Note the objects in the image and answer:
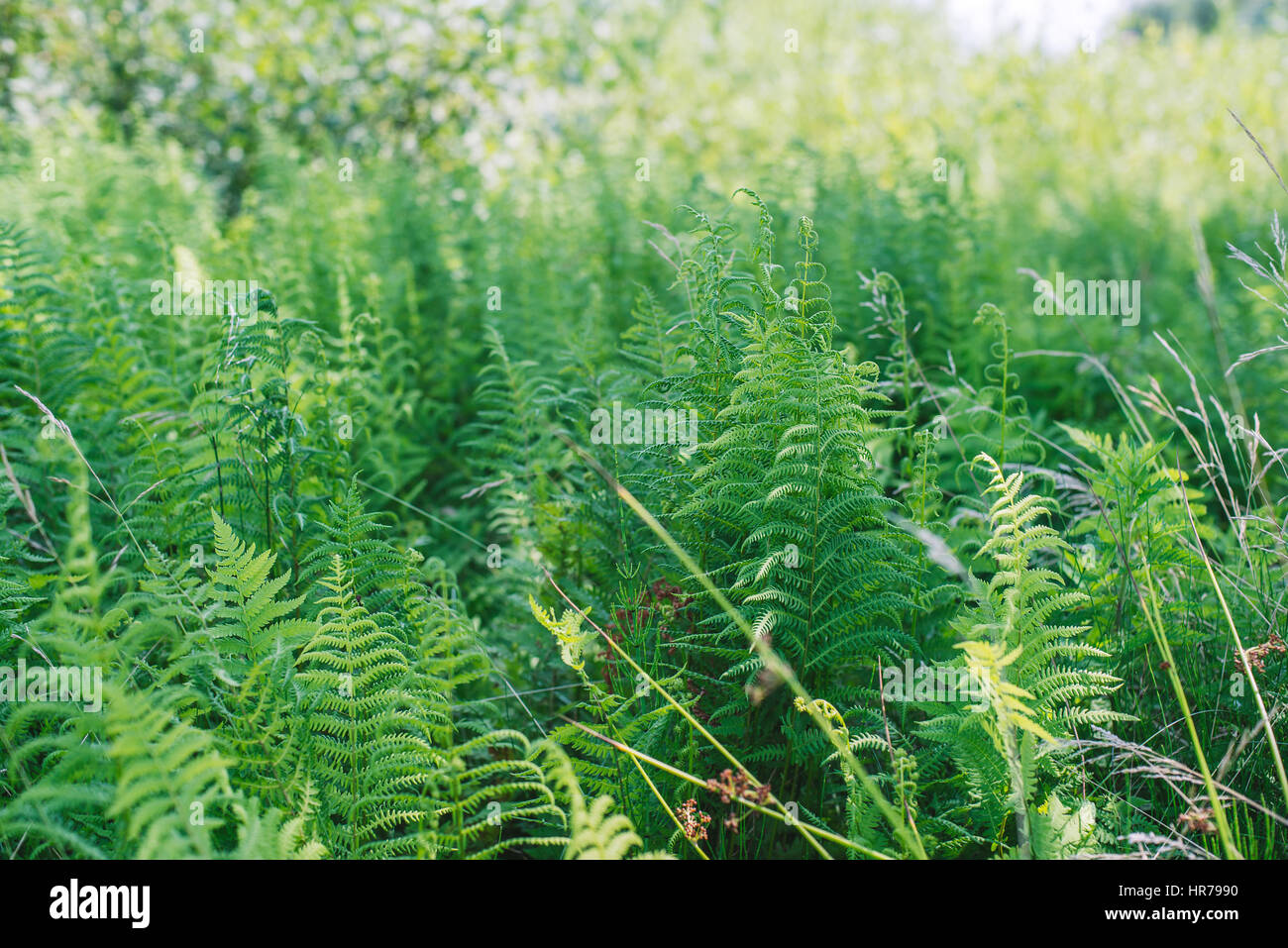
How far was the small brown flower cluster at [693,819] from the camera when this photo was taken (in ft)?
7.98

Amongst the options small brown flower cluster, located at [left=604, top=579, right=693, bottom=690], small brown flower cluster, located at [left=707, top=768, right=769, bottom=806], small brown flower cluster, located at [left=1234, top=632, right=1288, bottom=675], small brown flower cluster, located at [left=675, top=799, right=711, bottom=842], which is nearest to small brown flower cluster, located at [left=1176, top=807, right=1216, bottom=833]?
small brown flower cluster, located at [left=1234, top=632, right=1288, bottom=675]

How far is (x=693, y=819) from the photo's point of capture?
8.16 ft

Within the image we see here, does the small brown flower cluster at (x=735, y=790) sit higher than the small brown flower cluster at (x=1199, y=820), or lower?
higher

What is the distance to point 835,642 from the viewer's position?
8.89 feet

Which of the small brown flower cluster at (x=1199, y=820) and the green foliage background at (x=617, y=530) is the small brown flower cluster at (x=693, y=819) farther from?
the small brown flower cluster at (x=1199, y=820)

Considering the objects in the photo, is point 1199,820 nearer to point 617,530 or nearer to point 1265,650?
point 1265,650

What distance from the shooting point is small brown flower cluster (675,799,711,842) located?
7.98 ft

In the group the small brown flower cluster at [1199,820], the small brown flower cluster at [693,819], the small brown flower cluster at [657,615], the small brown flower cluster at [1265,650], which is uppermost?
the small brown flower cluster at [657,615]

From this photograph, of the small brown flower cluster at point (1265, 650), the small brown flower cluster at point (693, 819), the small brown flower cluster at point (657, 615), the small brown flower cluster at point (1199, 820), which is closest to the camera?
the small brown flower cluster at point (1199, 820)

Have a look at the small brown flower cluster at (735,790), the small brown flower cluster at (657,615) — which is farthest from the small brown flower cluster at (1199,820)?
the small brown flower cluster at (657,615)

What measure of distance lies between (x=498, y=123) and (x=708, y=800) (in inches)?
302

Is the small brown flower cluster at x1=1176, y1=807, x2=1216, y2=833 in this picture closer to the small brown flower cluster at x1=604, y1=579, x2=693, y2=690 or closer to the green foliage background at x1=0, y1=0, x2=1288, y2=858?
the green foliage background at x1=0, y1=0, x2=1288, y2=858

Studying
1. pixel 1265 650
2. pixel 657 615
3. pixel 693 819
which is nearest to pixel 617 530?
pixel 657 615
